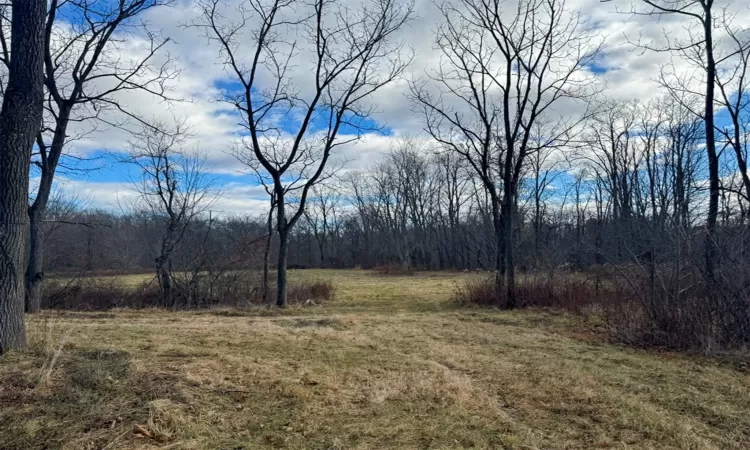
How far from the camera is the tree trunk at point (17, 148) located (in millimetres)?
4930

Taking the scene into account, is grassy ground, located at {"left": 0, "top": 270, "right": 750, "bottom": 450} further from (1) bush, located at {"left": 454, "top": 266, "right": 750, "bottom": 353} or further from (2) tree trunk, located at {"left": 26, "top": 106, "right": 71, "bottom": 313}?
(2) tree trunk, located at {"left": 26, "top": 106, "right": 71, "bottom": 313}

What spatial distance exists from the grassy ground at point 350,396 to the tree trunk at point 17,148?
501mm

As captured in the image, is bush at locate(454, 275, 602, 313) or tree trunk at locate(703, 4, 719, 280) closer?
tree trunk at locate(703, 4, 719, 280)

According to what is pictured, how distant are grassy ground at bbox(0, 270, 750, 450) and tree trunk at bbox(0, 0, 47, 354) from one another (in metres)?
0.50

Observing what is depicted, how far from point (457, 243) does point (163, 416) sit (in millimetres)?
45318

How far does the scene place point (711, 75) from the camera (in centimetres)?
1093

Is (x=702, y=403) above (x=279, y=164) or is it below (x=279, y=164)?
below

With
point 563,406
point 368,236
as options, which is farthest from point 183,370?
point 368,236

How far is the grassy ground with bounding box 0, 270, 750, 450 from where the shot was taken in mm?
3596

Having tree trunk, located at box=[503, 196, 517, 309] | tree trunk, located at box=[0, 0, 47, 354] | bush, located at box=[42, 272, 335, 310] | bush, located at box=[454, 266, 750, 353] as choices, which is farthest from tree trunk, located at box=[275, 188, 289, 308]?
tree trunk, located at box=[0, 0, 47, 354]

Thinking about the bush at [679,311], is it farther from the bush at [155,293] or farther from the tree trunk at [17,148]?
the bush at [155,293]

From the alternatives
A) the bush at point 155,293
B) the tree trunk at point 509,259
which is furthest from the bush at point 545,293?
the bush at point 155,293

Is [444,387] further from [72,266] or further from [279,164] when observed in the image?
[72,266]

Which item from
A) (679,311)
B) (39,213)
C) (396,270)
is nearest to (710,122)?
(679,311)
